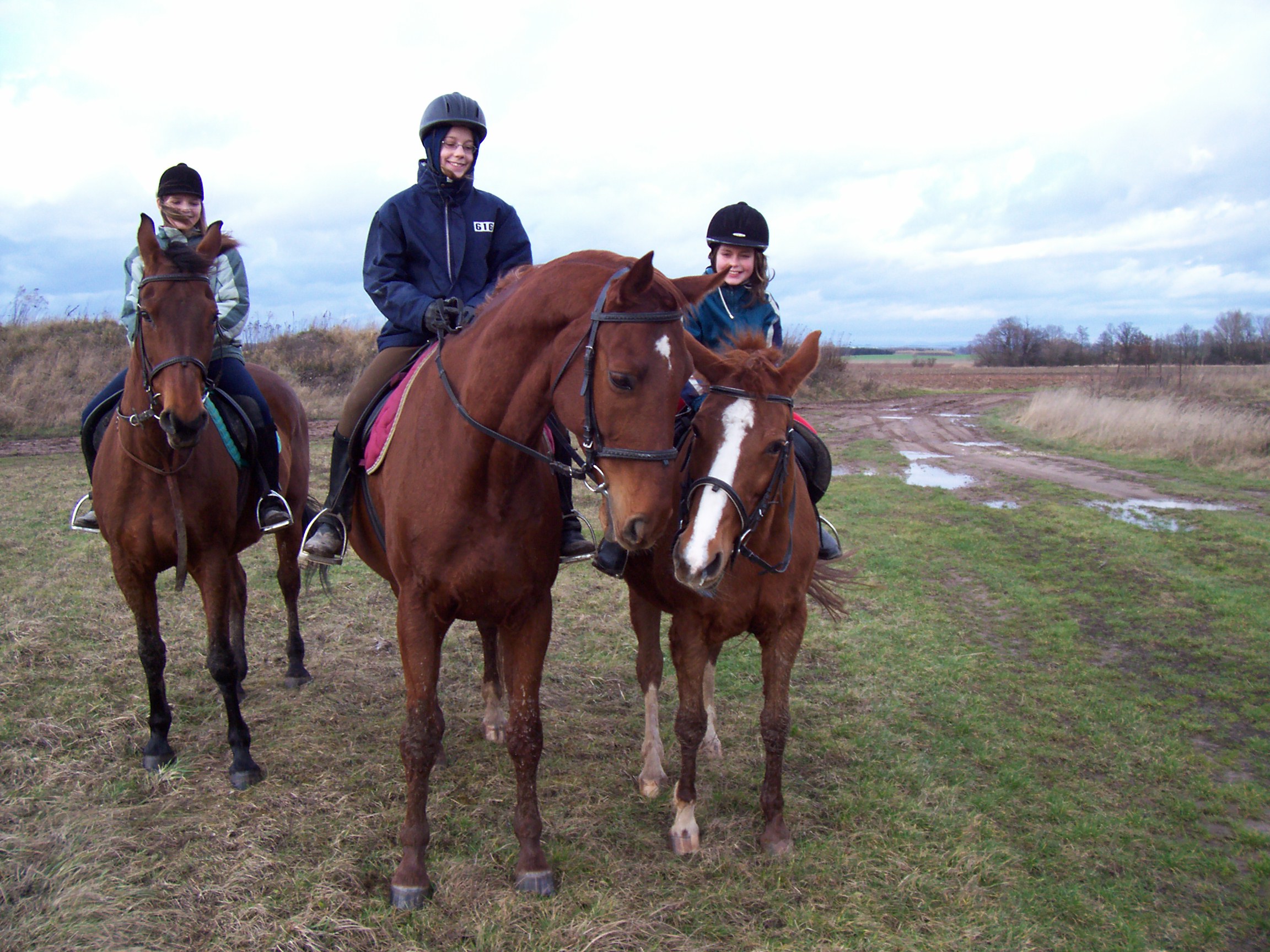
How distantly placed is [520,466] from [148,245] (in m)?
2.32

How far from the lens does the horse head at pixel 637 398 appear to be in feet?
8.41

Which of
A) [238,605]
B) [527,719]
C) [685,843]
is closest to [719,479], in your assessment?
[527,719]

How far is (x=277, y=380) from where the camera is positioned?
6211mm

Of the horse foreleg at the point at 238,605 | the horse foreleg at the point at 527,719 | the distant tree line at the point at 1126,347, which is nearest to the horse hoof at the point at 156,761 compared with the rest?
the horse foreleg at the point at 238,605

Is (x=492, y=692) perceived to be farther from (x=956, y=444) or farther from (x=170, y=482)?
(x=956, y=444)

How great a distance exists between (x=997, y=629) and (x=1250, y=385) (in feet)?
92.3

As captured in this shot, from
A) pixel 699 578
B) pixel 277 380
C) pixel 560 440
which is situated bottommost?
pixel 699 578

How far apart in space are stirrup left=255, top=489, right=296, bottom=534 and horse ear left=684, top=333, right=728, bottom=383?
8.95 feet

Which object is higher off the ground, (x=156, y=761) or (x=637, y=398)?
(x=637, y=398)

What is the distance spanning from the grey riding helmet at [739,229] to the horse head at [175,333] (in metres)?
2.76

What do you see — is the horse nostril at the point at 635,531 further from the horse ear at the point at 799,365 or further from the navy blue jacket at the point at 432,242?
the navy blue jacket at the point at 432,242

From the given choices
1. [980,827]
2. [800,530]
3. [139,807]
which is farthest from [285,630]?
[980,827]

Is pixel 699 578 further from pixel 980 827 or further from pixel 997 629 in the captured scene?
pixel 997 629

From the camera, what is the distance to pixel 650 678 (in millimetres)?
4434
